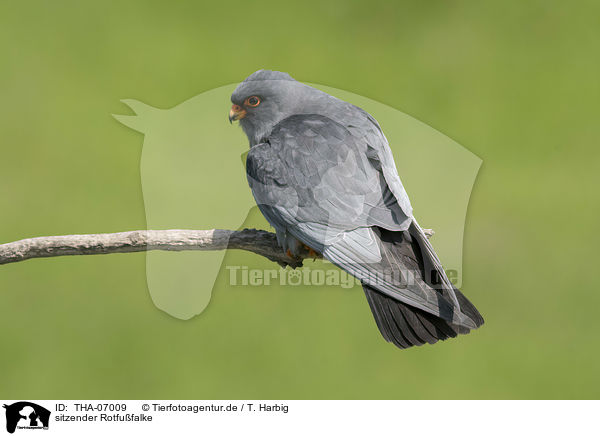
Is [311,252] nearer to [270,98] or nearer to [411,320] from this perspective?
[411,320]


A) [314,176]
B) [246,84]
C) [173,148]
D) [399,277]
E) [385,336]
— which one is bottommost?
[385,336]

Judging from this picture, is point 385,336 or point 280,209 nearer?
point 385,336

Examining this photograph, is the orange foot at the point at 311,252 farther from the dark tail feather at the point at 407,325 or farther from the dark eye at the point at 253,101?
the dark eye at the point at 253,101

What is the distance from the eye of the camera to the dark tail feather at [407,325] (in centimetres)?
147

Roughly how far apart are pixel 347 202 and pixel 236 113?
0.57 m

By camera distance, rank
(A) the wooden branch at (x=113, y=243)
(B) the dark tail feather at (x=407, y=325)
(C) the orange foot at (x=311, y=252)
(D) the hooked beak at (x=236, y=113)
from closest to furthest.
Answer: (B) the dark tail feather at (x=407, y=325) < (A) the wooden branch at (x=113, y=243) < (C) the orange foot at (x=311, y=252) < (D) the hooked beak at (x=236, y=113)

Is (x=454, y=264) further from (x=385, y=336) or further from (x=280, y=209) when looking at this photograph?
(x=280, y=209)

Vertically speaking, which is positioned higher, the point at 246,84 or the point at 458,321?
the point at 246,84

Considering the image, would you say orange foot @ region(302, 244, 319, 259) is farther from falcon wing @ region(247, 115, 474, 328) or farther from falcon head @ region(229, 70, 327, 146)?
falcon head @ region(229, 70, 327, 146)

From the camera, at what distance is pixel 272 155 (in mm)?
1713

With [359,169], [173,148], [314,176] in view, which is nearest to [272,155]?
[314,176]

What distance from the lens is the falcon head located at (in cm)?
183

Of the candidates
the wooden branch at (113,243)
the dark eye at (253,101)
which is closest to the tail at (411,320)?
the wooden branch at (113,243)

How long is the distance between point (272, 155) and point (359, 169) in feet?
→ 0.94
